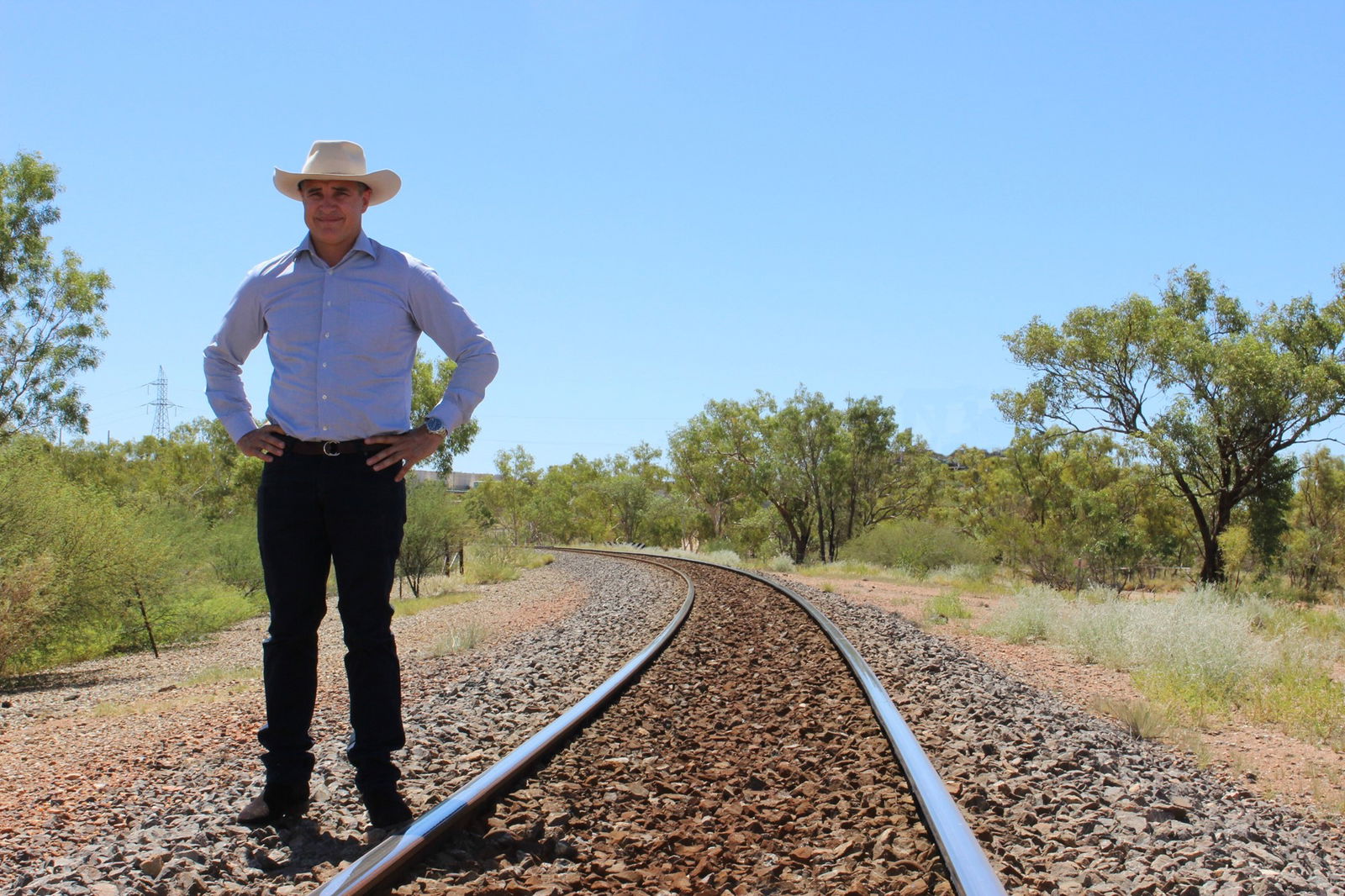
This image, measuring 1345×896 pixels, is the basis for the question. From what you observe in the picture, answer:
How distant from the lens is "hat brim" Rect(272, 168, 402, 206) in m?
3.68

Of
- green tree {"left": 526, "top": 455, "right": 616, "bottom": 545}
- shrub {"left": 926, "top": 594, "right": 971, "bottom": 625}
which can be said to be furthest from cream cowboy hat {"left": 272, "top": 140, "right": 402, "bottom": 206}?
green tree {"left": 526, "top": 455, "right": 616, "bottom": 545}

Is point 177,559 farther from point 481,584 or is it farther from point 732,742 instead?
point 732,742

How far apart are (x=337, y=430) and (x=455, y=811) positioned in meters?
1.41

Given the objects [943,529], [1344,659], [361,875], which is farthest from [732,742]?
[943,529]

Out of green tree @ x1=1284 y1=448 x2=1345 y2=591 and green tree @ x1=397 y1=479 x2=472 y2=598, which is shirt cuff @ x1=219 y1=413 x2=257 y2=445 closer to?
green tree @ x1=397 y1=479 x2=472 y2=598

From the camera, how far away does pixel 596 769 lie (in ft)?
14.3

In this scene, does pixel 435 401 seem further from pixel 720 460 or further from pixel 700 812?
pixel 700 812

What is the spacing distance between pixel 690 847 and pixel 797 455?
1462 inches

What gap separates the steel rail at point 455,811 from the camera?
112 inches

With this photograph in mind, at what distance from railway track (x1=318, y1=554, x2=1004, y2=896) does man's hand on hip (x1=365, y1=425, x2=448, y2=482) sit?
1.23 metres

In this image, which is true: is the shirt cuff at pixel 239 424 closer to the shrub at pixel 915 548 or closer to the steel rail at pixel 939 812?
the steel rail at pixel 939 812

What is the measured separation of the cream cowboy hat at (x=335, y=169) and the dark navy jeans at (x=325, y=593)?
1.04m

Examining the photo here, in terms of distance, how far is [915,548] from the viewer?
101 feet

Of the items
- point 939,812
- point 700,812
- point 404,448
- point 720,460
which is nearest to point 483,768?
point 700,812
